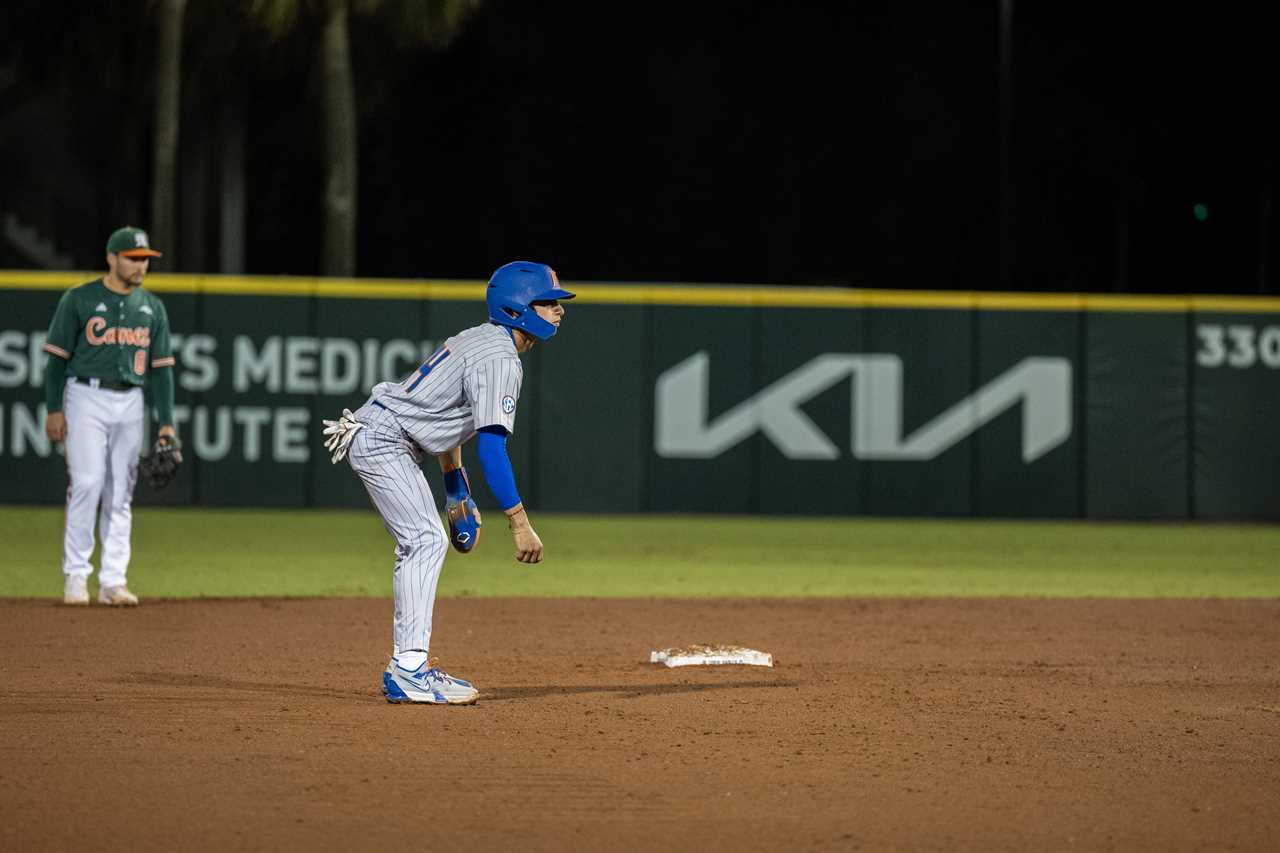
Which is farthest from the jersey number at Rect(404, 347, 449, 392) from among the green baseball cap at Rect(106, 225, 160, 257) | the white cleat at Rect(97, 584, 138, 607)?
the white cleat at Rect(97, 584, 138, 607)

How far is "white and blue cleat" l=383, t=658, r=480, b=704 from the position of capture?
23.2ft

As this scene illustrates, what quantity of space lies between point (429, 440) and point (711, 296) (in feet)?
38.2

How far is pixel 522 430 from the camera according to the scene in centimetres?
1828

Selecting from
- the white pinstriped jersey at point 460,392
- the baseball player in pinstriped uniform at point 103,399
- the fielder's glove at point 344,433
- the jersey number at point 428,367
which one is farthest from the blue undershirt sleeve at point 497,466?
the baseball player in pinstriped uniform at point 103,399

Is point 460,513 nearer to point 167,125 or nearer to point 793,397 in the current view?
point 793,397

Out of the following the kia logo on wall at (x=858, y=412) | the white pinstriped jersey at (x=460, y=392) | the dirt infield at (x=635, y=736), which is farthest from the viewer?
the kia logo on wall at (x=858, y=412)

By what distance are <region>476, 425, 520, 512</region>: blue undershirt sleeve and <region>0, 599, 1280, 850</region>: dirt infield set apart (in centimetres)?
86

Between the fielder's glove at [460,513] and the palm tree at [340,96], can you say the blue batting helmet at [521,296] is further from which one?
the palm tree at [340,96]

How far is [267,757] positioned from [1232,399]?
1468cm

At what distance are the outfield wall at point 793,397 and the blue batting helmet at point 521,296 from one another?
A: 1128cm

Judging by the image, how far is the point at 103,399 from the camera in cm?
1015

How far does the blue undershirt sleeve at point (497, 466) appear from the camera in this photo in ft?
21.6

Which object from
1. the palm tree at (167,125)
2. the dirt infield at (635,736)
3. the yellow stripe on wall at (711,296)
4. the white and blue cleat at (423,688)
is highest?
the palm tree at (167,125)

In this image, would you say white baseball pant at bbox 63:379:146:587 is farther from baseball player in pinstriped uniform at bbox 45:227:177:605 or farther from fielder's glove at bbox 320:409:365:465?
fielder's glove at bbox 320:409:365:465
